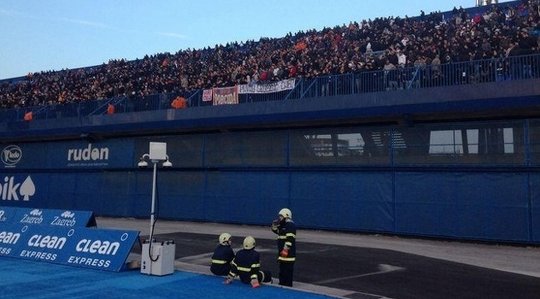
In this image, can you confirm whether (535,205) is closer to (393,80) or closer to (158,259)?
(393,80)

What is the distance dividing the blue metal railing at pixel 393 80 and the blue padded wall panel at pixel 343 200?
398cm

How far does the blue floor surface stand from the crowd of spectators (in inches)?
571

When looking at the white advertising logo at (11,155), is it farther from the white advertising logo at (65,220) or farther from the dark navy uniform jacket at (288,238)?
the dark navy uniform jacket at (288,238)

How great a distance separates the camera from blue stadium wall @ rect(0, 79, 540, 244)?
20109mm

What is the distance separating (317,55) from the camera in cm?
2911

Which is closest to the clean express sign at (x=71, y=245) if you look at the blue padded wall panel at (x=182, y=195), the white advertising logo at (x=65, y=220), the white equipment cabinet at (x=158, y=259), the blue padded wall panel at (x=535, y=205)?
the white advertising logo at (x=65, y=220)

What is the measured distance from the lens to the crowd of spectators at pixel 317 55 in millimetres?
22859

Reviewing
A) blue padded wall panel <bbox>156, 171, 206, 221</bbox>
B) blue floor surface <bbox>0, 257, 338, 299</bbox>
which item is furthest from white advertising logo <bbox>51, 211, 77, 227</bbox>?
blue padded wall panel <bbox>156, 171, 206, 221</bbox>

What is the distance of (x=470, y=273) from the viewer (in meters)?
14.1

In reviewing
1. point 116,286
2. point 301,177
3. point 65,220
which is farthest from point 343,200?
point 116,286

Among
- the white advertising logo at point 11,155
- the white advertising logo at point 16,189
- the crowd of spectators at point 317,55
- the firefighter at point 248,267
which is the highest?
the crowd of spectators at point 317,55

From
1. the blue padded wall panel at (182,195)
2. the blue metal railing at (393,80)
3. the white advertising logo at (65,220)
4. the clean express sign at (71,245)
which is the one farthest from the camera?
the blue padded wall panel at (182,195)

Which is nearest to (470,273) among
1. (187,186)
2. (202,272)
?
(202,272)

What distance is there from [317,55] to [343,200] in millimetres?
9520
